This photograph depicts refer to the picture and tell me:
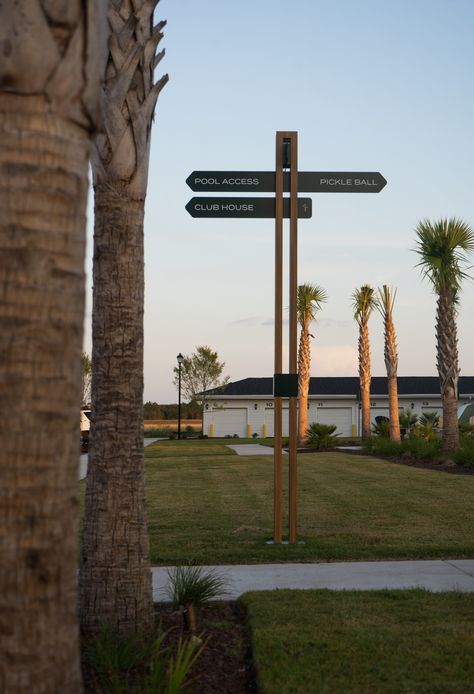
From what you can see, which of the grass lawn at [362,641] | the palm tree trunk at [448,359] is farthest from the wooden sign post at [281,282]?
the palm tree trunk at [448,359]

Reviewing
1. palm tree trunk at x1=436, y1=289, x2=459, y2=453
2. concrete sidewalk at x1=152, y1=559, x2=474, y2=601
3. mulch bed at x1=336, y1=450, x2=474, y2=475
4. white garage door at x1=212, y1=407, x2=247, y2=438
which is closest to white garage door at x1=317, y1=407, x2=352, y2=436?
white garage door at x1=212, y1=407, x2=247, y2=438

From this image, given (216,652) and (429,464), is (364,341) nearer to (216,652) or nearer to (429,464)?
(429,464)

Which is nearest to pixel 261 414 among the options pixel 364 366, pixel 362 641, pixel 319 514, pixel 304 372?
pixel 364 366

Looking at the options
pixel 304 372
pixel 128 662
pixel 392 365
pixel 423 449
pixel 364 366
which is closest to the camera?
pixel 128 662

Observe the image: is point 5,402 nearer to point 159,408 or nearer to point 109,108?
point 109,108

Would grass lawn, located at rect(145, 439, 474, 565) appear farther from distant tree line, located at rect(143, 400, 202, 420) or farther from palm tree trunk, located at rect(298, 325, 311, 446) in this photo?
distant tree line, located at rect(143, 400, 202, 420)

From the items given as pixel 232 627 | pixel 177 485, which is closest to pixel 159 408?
pixel 177 485

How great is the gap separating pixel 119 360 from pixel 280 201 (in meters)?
4.68

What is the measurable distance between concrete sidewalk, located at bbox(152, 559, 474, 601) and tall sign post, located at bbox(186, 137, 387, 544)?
4.27 feet

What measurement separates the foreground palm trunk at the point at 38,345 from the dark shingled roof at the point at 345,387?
50891 mm

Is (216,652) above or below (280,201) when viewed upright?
below

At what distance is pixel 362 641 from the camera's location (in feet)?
17.8

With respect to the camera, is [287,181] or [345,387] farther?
[345,387]

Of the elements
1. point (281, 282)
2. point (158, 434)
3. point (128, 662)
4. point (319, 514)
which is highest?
point (281, 282)
